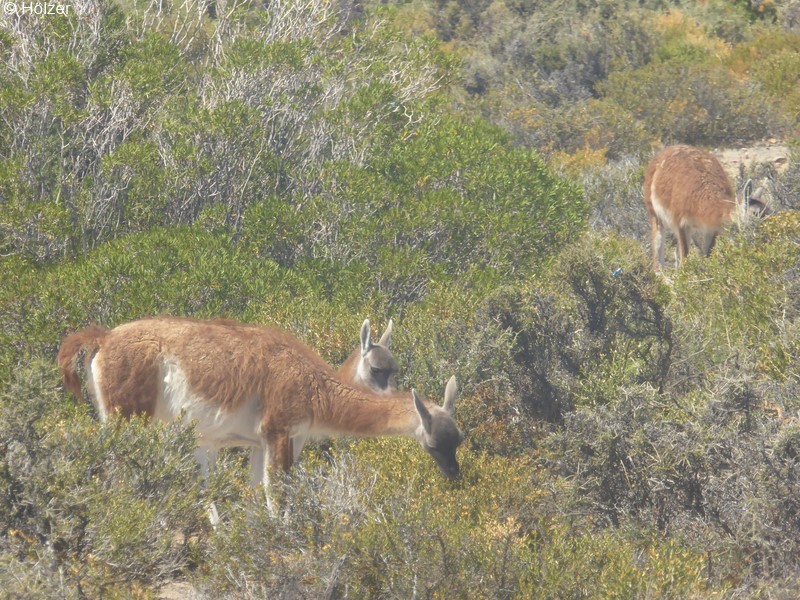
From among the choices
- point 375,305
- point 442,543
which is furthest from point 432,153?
point 442,543

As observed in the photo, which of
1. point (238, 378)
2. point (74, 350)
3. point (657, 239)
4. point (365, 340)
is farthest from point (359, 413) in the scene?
point (657, 239)

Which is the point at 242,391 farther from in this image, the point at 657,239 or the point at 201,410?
the point at 657,239

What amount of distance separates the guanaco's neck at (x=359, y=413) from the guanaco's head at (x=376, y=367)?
2.89 ft

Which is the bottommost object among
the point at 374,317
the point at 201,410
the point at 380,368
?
the point at 374,317

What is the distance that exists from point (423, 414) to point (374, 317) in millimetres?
2773

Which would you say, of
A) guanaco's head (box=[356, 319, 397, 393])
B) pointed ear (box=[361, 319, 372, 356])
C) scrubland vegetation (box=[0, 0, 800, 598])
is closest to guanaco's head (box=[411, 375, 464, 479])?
scrubland vegetation (box=[0, 0, 800, 598])

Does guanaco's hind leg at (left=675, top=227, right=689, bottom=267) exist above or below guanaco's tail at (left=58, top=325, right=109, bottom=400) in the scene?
below

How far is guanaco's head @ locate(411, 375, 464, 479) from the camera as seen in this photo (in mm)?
7324

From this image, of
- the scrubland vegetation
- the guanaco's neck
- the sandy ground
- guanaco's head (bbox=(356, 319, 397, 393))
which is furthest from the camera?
the sandy ground

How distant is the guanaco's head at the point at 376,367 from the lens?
8.69 m

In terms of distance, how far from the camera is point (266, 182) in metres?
12.2

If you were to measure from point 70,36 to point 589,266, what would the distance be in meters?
6.91

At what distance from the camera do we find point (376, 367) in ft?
28.5

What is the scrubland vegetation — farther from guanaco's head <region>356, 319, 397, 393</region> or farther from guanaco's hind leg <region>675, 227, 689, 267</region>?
guanaco's hind leg <region>675, 227, 689, 267</region>
